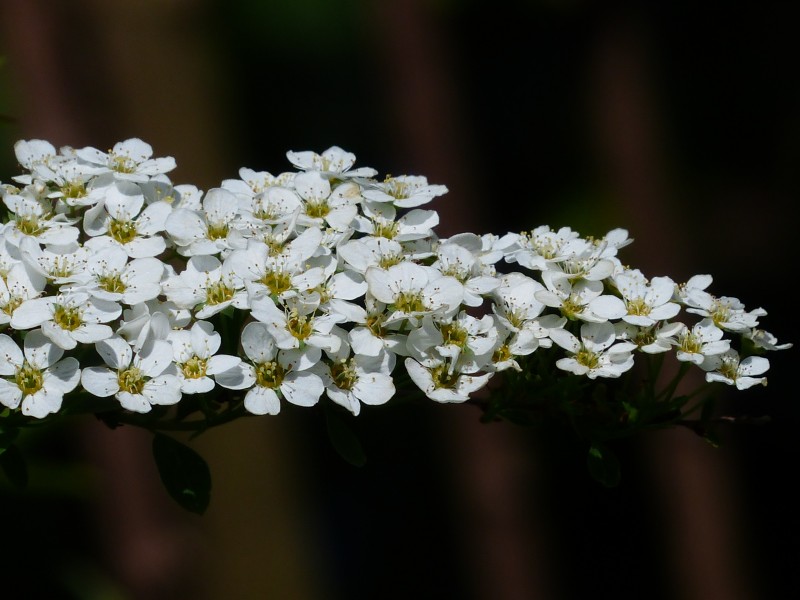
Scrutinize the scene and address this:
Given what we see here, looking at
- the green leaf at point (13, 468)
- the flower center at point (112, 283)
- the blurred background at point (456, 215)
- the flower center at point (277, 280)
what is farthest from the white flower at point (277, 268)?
the blurred background at point (456, 215)

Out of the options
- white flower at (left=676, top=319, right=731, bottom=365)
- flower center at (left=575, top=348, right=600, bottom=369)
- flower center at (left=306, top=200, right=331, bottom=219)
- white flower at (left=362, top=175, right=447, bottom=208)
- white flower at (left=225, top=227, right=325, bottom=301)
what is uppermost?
white flower at (left=362, top=175, right=447, bottom=208)

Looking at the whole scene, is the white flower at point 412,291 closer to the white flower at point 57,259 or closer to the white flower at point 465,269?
the white flower at point 465,269

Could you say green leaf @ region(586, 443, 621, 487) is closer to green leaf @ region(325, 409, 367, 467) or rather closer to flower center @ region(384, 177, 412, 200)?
green leaf @ region(325, 409, 367, 467)

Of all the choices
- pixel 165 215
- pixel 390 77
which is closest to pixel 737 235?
pixel 390 77

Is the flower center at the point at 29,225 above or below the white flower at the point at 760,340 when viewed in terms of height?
above

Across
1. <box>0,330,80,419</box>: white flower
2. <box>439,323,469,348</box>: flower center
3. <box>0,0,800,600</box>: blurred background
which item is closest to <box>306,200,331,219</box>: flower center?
<box>439,323,469,348</box>: flower center

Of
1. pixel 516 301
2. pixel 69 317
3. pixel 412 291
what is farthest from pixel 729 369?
pixel 69 317
